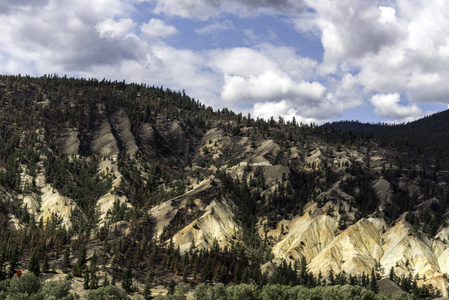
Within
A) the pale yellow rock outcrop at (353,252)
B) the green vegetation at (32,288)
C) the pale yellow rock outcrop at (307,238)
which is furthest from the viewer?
the pale yellow rock outcrop at (307,238)

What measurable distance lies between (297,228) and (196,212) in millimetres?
45850

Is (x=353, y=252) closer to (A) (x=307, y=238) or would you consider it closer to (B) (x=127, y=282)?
(A) (x=307, y=238)

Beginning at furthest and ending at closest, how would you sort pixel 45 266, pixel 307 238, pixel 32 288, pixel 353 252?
pixel 307 238
pixel 353 252
pixel 45 266
pixel 32 288

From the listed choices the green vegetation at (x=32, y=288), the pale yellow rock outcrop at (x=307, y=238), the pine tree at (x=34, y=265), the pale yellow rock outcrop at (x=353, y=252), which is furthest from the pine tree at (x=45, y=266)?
the pale yellow rock outcrop at (x=353, y=252)

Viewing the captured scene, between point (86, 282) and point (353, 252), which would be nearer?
point (86, 282)

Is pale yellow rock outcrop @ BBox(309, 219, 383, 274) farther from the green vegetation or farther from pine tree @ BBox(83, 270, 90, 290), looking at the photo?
the green vegetation

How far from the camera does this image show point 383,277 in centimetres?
15550

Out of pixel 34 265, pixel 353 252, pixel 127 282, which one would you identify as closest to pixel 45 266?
pixel 34 265

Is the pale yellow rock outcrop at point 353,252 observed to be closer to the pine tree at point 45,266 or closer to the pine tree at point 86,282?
the pine tree at point 86,282

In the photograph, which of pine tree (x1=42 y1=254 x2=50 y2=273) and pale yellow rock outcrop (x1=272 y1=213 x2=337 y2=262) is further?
pale yellow rock outcrop (x1=272 y1=213 x2=337 y2=262)

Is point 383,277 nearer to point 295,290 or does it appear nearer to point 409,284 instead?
point 409,284

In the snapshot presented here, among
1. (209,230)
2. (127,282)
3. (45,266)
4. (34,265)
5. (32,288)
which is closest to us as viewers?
(32,288)

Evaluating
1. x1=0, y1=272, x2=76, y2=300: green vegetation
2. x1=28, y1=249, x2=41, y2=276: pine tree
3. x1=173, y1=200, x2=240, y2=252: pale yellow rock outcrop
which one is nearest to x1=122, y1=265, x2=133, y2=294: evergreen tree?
x1=28, y1=249, x2=41, y2=276: pine tree

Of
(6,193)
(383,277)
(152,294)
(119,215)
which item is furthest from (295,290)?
(6,193)
